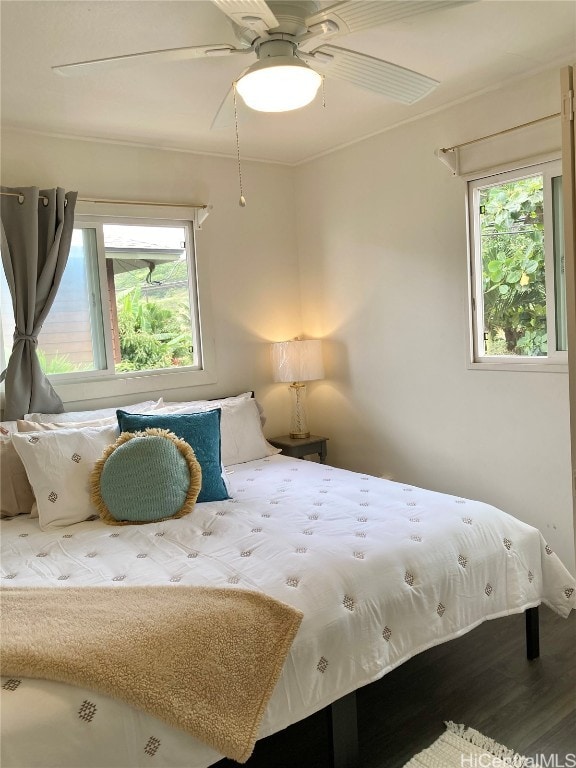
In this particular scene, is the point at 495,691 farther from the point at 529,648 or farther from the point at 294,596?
the point at 294,596

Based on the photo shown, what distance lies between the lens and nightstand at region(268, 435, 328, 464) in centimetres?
398

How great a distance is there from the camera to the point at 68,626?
66.9 inches

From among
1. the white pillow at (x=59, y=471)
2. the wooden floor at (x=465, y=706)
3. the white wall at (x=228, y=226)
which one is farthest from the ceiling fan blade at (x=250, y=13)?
the wooden floor at (x=465, y=706)

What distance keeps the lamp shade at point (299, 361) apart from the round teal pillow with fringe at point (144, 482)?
145 cm

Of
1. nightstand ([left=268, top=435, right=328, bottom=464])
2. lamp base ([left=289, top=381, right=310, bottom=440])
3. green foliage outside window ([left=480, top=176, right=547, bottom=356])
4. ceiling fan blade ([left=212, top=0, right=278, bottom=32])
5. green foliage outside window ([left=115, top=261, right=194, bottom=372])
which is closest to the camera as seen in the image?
ceiling fan blade ([left=212, top=0, right=278, bottom=32])

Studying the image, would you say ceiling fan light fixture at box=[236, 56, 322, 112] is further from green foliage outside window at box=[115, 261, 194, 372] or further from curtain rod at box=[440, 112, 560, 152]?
green foliage outside window at box=[115, 261, 194, 372]

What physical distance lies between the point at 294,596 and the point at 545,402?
1763mm

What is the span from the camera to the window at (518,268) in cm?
295

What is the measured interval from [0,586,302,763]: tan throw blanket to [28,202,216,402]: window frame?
1.78 meters

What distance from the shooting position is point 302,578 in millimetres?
1978

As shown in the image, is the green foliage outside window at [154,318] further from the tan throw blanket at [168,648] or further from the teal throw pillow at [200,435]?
the tan throw blanket at [168,648]

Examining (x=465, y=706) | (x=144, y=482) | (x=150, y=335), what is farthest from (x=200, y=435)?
(x=465, y=706)

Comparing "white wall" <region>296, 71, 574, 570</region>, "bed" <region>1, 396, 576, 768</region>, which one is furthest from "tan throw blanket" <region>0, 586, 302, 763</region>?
"white wall" <region>296, 71, 574, 570</region>

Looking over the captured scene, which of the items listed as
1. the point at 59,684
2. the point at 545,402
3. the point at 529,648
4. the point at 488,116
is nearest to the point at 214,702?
the point at 59,684
